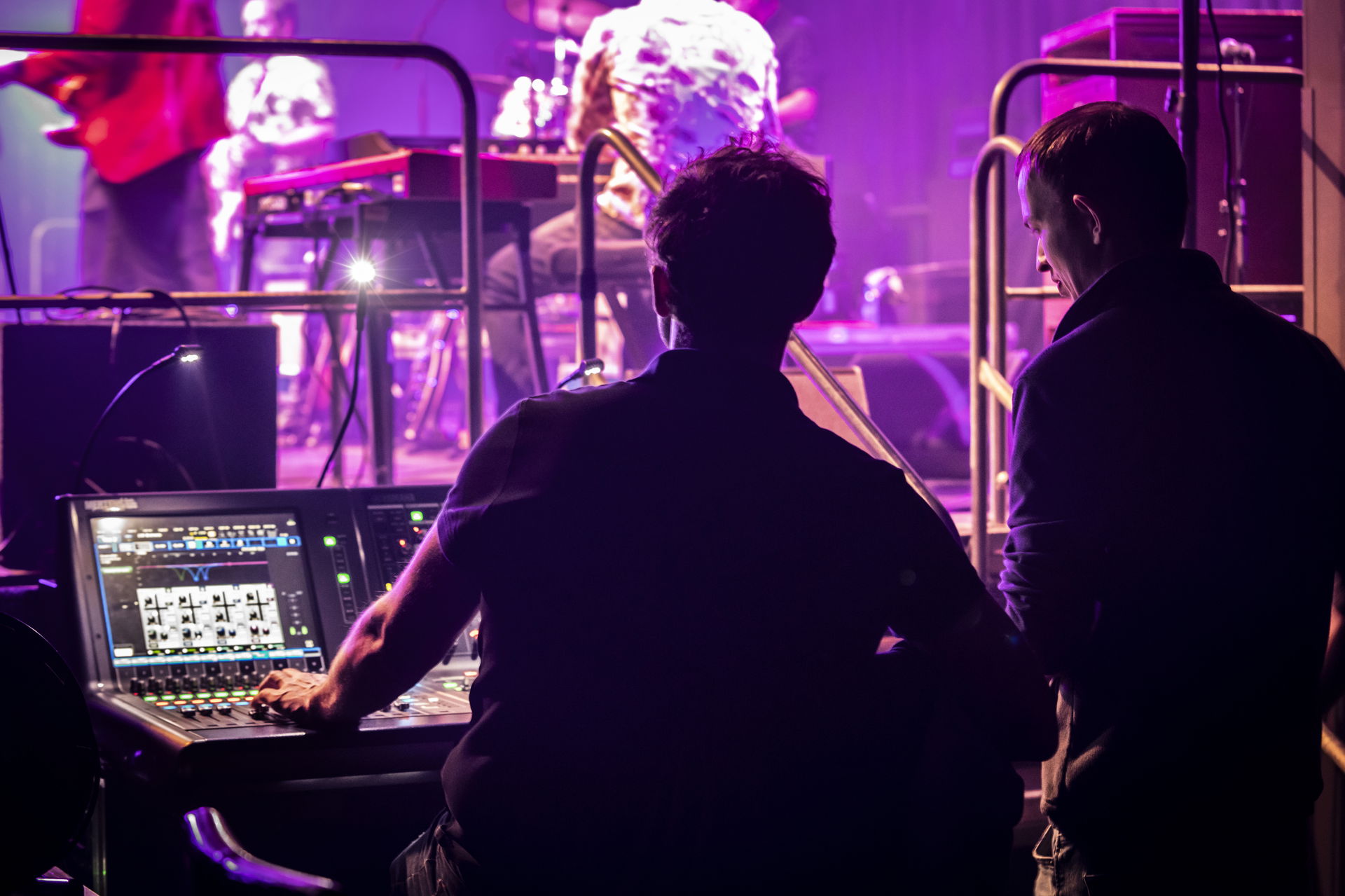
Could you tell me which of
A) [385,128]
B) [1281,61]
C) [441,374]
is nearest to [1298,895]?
[1281,61]

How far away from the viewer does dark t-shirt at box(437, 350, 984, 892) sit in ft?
4.09

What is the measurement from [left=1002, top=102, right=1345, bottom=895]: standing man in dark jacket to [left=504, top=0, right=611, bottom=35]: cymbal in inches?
231

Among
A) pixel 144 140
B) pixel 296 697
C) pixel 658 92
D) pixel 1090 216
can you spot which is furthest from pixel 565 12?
pixel 296 697

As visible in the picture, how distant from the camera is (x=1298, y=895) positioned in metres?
1.56

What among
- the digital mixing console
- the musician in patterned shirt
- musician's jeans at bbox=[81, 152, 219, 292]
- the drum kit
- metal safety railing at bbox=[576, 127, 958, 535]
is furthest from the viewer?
the musician in patterned shirt

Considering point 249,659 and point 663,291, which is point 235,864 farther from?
point 663,291

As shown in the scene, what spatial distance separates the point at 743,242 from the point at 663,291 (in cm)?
11

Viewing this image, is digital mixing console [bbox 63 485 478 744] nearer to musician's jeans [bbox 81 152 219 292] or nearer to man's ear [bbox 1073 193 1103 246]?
man's ear [bbox 1073 193 1103 246]

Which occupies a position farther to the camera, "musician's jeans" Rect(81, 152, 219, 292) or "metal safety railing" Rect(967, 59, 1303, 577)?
"musician's jeans" Rect(81, 152, 219, 292)

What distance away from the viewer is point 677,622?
4.10ft

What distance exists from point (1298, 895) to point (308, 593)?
148cm

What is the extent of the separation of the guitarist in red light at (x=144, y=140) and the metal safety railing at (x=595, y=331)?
1.54 m

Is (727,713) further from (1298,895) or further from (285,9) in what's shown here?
(285,9)

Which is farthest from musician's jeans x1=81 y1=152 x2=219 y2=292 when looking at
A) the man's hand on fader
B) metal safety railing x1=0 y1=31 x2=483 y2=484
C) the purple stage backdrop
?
the purple stage backdrop
